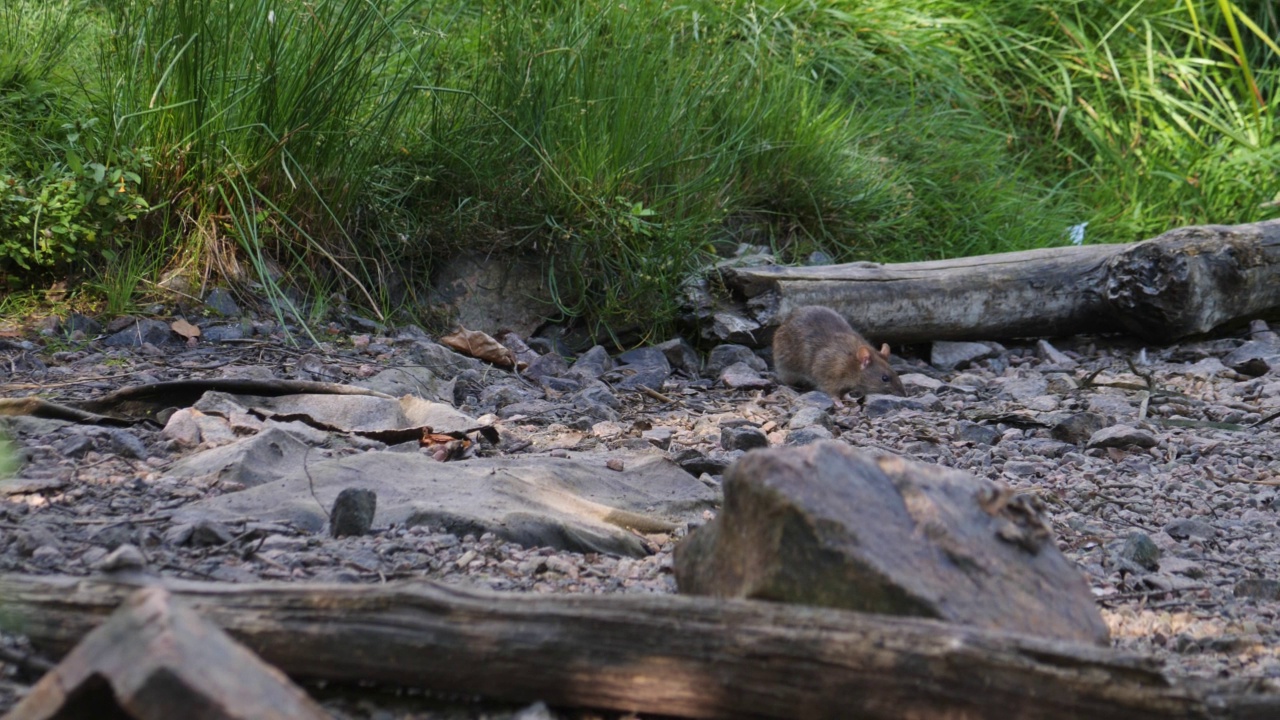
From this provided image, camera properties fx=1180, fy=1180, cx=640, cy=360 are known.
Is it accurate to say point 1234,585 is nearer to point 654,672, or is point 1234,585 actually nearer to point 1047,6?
point 654,672

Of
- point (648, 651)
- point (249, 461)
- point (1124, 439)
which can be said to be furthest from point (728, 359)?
point (648, 651)

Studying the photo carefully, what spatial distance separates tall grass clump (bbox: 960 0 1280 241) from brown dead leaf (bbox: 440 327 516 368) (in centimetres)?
475

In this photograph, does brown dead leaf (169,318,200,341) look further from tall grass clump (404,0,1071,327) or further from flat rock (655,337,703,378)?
flat rock (655,337,703,378)

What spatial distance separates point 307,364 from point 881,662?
3177 mm

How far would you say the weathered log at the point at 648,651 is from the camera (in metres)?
1.49

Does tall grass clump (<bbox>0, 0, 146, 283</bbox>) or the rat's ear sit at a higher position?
tall grass clump (<bbox>0, 0, 146, 283</bbox>)

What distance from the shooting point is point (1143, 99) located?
8891mm

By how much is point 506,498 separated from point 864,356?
2992 millimetres

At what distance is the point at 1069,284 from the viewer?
6.16 metres

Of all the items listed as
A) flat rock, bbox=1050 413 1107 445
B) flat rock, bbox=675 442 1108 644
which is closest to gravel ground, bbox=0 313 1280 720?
flat rock, bbox=1050 413 1107 445

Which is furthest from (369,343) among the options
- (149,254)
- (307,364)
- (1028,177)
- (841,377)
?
(1028,177)

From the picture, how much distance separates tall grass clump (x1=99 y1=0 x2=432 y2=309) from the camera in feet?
14.5

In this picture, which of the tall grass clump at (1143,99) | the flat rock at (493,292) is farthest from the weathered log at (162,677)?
the tall grass clump at (1143,99)

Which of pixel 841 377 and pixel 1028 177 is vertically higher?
pixel 1028 177
